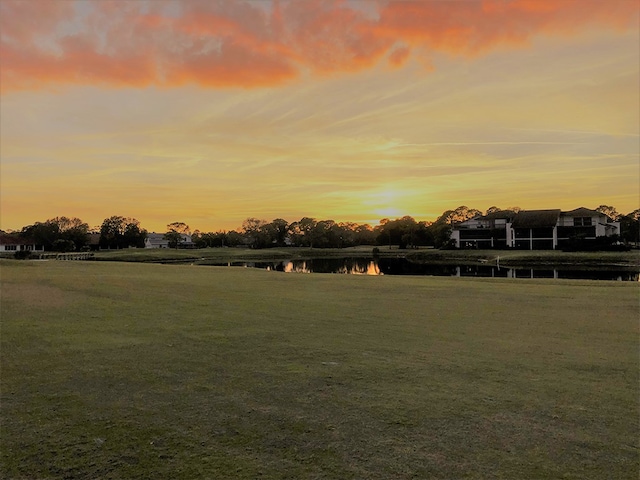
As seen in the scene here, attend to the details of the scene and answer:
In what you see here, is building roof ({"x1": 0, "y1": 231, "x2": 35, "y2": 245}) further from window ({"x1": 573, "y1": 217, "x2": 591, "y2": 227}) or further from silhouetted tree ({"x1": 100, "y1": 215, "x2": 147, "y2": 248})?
window ({"x1": 573, "y1": 217, "x2": 591, "y2": 227})

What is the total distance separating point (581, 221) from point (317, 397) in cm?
10635

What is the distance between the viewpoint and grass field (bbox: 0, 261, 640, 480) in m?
4.50

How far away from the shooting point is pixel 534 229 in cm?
9825

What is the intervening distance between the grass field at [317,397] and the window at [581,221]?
94888 mm

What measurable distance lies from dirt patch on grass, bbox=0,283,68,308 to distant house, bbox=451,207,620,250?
90.7m

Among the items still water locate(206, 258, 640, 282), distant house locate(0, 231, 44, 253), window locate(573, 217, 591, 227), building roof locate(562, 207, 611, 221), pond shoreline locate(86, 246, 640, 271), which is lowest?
still water locate(206, 258, 640, 282)

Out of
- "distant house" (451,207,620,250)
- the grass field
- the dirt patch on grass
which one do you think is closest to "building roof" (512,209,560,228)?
"distant house" (451,207,620,250)

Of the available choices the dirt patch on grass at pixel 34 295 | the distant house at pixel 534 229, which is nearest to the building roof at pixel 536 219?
the distant house at pixel 534 229

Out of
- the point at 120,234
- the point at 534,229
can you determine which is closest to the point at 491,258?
the point at 534,229

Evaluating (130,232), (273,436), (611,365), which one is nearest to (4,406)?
(273,436)

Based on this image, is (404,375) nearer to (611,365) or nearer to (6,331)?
(611,365)

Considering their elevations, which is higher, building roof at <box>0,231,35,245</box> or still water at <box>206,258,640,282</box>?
building roof at <box>0,231,35,245</box>

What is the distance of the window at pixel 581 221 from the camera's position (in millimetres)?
94356

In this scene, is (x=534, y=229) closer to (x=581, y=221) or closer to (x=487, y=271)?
(x=581, y=221)
